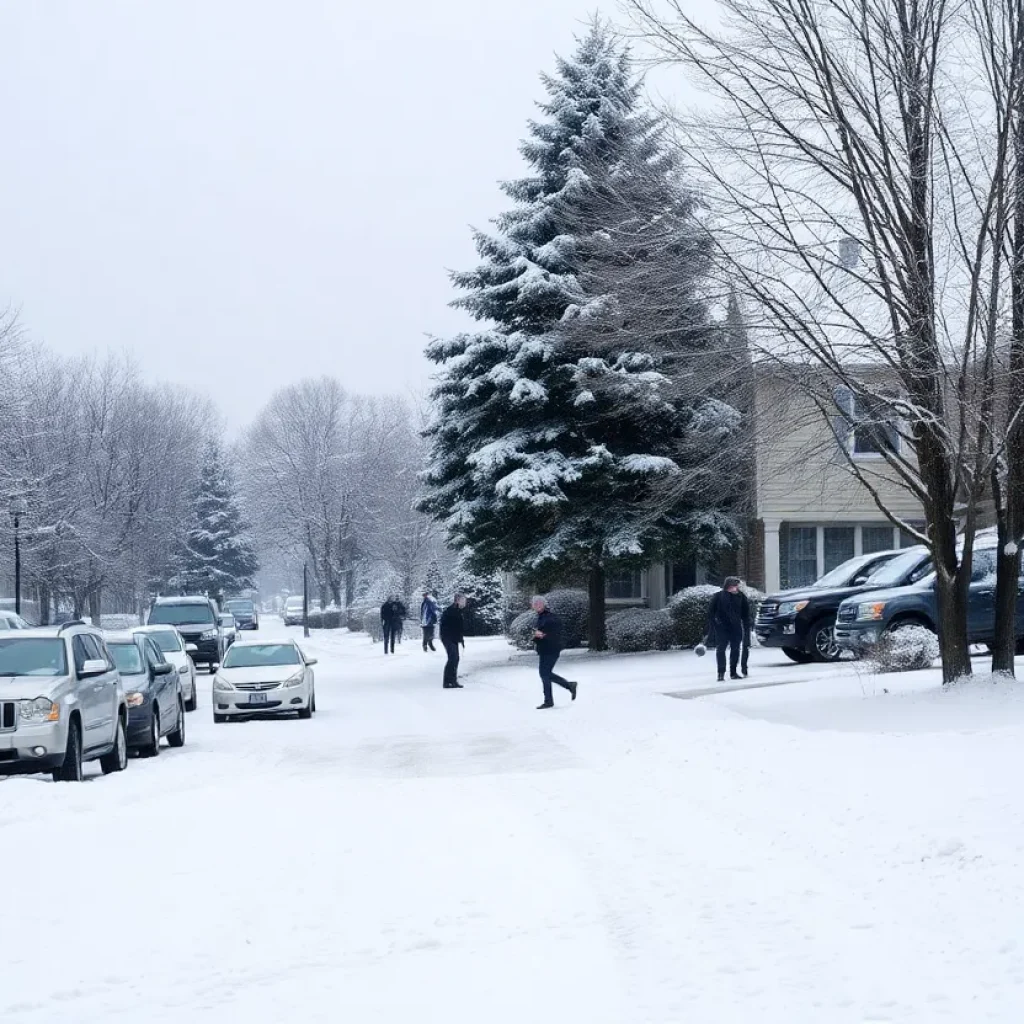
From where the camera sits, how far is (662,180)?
18141 millimetres

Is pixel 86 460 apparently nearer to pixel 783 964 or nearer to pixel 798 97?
pixel 798 97

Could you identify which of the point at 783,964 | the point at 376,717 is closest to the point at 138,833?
the point at 783,964

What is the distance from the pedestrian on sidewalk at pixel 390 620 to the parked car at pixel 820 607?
58.7ft

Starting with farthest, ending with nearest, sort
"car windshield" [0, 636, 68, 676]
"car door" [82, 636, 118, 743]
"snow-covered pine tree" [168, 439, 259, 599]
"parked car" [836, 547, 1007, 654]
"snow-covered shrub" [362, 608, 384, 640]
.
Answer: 1. "snow-covered pine tree" [168, 439, 259, 599]
2. "snow-covered shrub" [362, 608, 384, 640]
3. "parked car" [836, 547, 1007, 654]
4. "car door" [82, 636, 118, 743]
5. "car windshield" [0, 636, 68, 676]

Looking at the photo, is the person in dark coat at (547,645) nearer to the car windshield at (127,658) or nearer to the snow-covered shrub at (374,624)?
the car windshield at (127,658)

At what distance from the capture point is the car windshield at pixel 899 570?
25219 millimetres

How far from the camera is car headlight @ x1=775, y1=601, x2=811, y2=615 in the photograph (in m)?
26.4

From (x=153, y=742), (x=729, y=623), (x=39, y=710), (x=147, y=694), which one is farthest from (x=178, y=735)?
(x=729, y=623)

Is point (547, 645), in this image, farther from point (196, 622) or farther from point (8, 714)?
point (196, 622)

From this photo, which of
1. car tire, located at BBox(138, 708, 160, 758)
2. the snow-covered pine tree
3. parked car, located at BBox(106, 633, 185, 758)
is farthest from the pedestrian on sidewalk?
the snow-covered pine tree

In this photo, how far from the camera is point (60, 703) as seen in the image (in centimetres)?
1446

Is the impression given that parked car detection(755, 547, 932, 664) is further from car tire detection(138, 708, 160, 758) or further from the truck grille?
the truck grille

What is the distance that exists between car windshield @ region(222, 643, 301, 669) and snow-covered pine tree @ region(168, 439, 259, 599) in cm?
6334

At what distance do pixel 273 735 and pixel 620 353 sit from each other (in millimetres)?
11315
